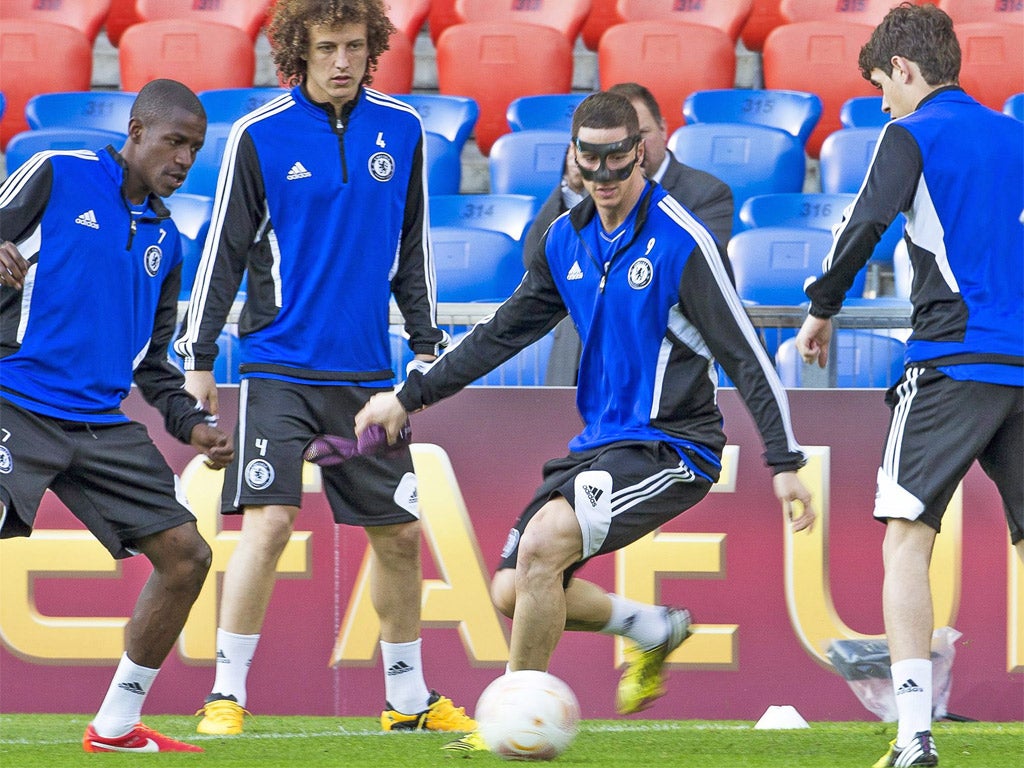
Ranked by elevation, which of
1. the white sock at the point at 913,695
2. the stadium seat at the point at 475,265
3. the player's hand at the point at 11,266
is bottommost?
the white sock at the point at 913,695

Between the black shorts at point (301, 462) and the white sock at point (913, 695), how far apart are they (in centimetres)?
183

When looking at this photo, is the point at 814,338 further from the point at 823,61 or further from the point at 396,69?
the point at 396,69

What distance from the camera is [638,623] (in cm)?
494

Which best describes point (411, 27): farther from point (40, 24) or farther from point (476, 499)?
point (476, 499)

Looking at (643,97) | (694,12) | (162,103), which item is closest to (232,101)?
(694,12)

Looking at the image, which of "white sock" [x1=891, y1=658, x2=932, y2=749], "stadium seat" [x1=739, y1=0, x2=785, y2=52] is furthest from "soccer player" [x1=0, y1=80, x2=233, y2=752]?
"stadium seat" [x1=739, y1=0, x2=785, y2=52]

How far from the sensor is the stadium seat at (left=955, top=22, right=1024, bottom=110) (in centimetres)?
966

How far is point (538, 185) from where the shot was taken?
884 cm

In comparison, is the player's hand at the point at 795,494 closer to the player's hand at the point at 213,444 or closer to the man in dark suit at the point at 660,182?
the player's hand at the point at 213,444

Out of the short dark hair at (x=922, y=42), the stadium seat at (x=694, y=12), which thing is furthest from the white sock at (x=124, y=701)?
the stadium seat at (x=694, y=12)

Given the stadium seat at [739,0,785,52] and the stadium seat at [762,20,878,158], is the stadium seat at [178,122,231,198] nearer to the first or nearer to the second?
the stadium seat at [762,20,878,158]

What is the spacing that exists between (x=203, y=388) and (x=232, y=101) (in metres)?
4.79

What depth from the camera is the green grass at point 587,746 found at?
441cm

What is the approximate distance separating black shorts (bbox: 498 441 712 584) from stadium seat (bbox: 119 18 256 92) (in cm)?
662
